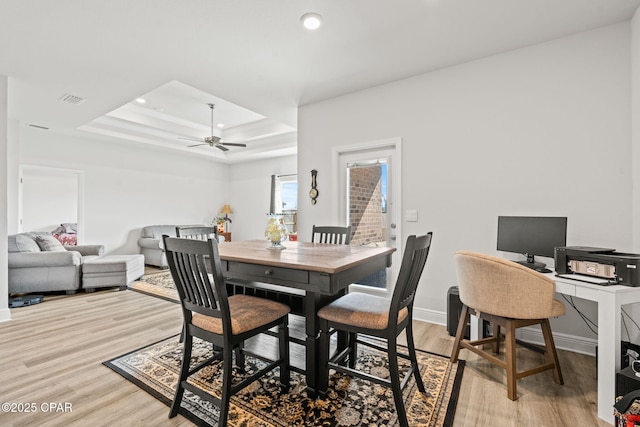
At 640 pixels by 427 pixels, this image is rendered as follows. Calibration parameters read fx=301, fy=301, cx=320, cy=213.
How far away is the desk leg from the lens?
5.46ft

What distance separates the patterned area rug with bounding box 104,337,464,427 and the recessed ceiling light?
2.64 metres

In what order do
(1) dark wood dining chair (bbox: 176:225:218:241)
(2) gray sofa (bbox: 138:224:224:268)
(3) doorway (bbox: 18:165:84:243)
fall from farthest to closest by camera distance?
(3) doorway (bbox: 18:165:84:243) → (2) gray sofa (bbox: 138:224:224:268) → (1) dark wood dining chair (bbox: 176:225:218:241)

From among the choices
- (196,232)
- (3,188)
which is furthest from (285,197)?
(3,188)

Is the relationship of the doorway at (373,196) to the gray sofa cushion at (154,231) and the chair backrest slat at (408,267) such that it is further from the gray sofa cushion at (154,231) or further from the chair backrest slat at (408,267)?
the gray sofa cushion at (154,231)

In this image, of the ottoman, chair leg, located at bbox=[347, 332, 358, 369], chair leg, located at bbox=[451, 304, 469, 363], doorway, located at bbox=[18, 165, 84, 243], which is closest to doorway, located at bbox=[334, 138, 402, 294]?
chair leg, located at bbox=[451, 304, 469, 363]

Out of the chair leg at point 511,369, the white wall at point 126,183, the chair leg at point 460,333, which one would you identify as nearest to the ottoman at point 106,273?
the white wall at point 126,183

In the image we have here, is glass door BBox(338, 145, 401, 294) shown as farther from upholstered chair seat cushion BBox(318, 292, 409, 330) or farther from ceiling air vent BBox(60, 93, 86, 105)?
ceiling air vent BBox(60, 93, 86, 105)

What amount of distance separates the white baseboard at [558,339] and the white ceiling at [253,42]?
2544mm

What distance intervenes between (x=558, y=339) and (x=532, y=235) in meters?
A: 0.97

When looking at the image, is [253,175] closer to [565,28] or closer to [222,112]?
[222,112]

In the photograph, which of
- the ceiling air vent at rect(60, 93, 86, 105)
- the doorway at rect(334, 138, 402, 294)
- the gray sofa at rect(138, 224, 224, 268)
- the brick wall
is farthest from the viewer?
the gray sofa at rect(138, 224, 224, 268)

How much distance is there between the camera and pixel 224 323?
4.99 feet

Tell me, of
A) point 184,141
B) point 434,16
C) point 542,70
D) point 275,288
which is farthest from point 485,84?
point 184,141

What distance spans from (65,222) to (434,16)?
948 cm
